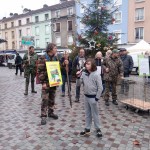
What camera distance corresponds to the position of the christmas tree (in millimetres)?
12117

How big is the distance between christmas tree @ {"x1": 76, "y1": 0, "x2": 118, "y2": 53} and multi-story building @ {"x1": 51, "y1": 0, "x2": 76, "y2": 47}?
94.6 ft

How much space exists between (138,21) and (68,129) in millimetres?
30239

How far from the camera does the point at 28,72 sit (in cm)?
941

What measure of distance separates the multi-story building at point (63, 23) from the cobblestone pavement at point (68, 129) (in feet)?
117

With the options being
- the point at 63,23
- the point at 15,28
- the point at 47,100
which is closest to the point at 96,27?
the point at 47,100

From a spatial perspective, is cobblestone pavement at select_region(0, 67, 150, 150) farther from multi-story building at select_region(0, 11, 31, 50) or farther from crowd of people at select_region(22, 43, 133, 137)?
multi-story building at select_region(0, 11, 31, 50)

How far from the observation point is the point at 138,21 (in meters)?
32.7

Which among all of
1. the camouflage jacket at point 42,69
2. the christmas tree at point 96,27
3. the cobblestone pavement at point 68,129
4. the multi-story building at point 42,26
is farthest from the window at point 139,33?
the camouflage jacket at point 42,69

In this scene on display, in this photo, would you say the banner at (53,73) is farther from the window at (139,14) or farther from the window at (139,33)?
the window at (139,14)

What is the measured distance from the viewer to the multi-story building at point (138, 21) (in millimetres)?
31734

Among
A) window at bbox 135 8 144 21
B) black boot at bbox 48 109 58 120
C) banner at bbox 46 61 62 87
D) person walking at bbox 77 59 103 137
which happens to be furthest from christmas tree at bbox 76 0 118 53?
window at bbox 135 8 144 21

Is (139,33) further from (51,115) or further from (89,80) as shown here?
(89,80)

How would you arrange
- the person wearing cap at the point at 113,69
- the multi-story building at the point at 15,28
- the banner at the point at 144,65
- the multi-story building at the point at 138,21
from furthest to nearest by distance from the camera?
the multi-story building at the point at 15,28 < the multi-story building at the point at 138,21 < the person wearing cap at the point at 113,69 < the banner at the point at 144,65

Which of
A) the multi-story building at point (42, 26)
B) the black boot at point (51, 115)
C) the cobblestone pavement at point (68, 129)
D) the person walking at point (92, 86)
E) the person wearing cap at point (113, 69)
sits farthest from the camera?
the multi-story building at point (42, 26)
